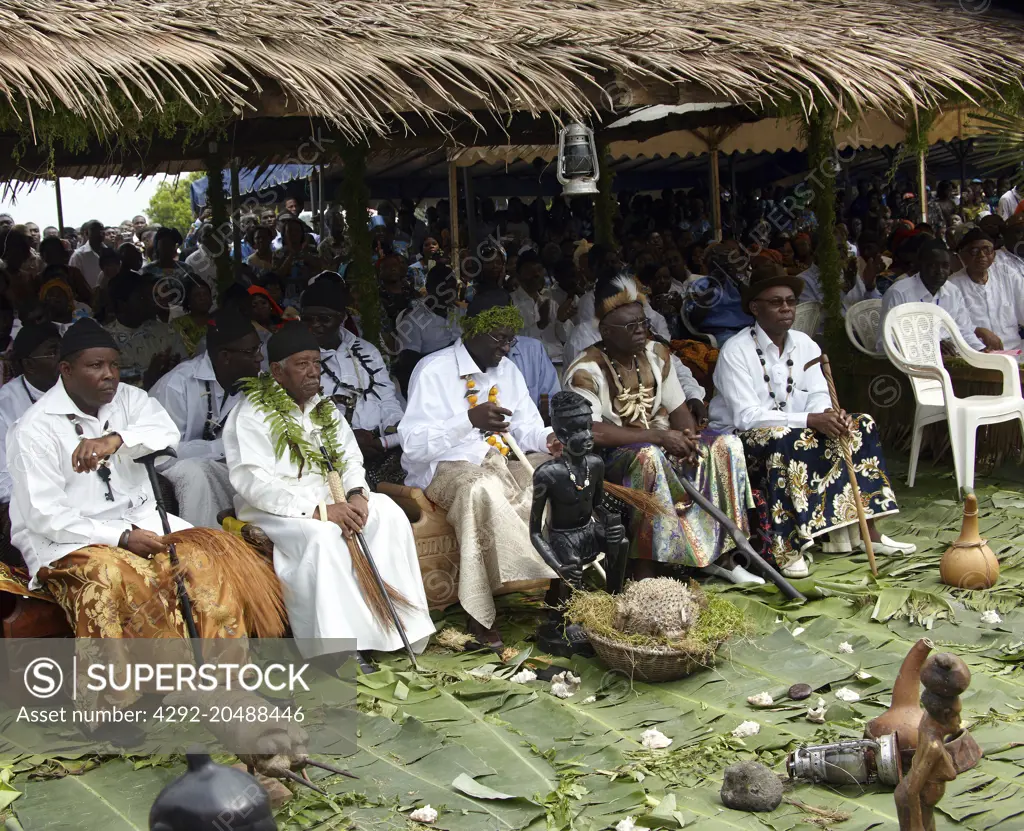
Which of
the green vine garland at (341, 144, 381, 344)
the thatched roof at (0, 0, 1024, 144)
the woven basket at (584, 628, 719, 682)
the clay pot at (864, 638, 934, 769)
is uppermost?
the thatched roof at (0, 0, 1024, 144)

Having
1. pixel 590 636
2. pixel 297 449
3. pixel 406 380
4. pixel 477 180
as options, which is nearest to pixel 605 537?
pixel 590 636

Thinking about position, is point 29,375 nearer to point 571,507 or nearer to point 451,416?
point 451,416

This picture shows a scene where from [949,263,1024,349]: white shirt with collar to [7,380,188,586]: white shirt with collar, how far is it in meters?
5.80

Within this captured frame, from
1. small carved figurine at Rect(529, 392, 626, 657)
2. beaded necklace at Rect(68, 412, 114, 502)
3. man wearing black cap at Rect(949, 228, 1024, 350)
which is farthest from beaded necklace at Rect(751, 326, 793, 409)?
beaded necklace at Rect(68, 412, 114, 502)

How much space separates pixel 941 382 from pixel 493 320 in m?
3.21

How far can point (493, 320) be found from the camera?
6.22m

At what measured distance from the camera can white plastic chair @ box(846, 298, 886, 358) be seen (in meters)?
8.75

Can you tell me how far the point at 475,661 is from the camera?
5.38 meters

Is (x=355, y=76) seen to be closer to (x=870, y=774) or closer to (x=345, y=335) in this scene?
(x=345, y=335)

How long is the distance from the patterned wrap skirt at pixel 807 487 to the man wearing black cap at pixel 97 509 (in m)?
2.99

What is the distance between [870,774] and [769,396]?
3106mm

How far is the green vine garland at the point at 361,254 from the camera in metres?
8.34

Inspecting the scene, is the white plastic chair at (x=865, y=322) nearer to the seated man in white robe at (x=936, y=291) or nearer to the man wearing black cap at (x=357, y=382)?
the seated man in white robe at (x=936, y=291)

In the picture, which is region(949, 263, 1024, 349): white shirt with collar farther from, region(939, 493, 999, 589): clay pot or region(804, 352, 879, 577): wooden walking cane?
region(939, 493, 999, 589): clay pot
